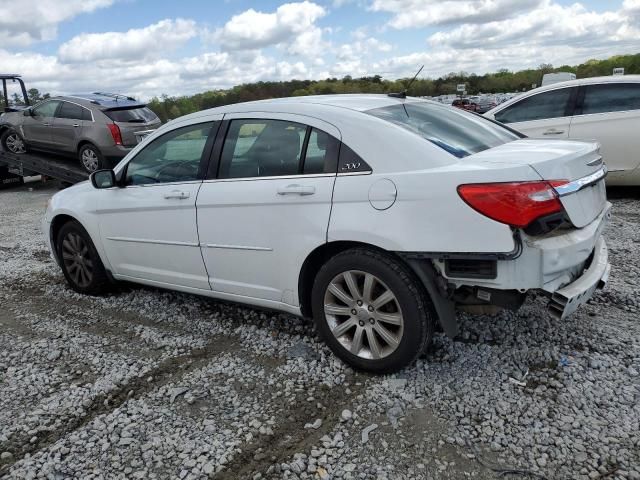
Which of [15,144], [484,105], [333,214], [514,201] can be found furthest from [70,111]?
[484,105]

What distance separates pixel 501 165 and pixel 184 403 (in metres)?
2.22

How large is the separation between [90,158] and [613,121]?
895cm

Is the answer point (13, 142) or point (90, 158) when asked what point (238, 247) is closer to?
point (90, 158)

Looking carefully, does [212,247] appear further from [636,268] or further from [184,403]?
[636,268]

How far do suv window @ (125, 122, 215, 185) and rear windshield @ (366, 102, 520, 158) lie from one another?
4.43 feet

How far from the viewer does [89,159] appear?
400 inches

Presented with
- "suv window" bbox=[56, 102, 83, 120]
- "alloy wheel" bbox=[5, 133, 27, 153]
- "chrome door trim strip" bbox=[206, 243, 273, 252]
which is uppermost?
"suv window" bbox=[56, 102, 83, 120]

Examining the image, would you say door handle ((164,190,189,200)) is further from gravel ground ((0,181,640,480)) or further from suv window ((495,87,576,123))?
suv window ((495,87,576,123))

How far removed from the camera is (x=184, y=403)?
307cm

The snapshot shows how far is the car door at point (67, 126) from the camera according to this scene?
399 inches

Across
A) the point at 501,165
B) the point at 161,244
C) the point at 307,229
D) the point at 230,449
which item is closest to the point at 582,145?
the point at 501,165

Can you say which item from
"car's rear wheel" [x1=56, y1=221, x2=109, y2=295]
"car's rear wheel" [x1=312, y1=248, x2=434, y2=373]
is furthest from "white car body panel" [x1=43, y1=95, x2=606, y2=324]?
"car's rear wheel" [x1=56, y1=221, x2=109, y2=295]

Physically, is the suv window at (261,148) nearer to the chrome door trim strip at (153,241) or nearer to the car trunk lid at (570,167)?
the chrome door trim strip at (153,241)

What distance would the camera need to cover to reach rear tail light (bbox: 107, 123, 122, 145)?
9.78 metres
